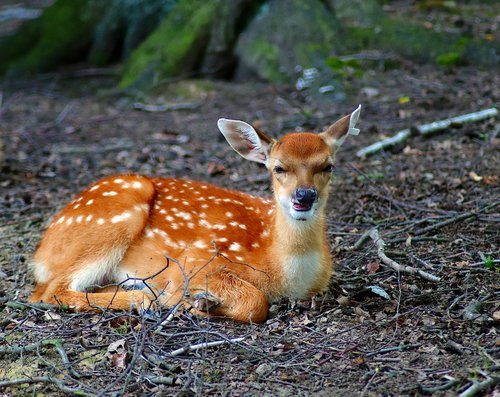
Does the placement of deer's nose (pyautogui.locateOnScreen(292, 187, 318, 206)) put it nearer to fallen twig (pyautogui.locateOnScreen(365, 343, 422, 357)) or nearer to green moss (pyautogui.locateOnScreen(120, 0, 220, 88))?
fallen twig (pyautogui.locateOnScreen(365, 343, 422, 357))

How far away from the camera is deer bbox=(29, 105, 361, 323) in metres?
4.54

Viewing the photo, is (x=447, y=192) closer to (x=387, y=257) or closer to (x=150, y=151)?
(x=387, y=257)

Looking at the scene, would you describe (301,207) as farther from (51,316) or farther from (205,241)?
(51,316)

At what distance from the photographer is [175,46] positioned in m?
10.9

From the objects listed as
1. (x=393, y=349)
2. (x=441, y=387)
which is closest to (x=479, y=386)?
(x=441, y=387)

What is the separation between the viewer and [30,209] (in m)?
6.64

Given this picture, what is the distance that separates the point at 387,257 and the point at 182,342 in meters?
1.66

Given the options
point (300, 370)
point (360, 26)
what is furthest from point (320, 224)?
point (360, 26)

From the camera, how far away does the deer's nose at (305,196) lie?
4324 millimetres

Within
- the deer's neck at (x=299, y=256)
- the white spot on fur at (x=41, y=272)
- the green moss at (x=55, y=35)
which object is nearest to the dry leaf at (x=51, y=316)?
the white spot on fur at (x=41, y=272)

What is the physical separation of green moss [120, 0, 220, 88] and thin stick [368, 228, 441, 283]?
617cm

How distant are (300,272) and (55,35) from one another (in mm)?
9134

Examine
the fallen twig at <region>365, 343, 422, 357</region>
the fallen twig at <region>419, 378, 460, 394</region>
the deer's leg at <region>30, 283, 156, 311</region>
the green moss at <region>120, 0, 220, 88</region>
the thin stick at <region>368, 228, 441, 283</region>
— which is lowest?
the green moss at <region>120, 0, 220, 88</region>

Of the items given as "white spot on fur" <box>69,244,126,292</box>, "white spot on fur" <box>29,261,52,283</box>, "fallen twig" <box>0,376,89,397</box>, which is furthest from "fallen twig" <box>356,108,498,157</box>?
"fallen twig" <box>0,376,89,397</box>
